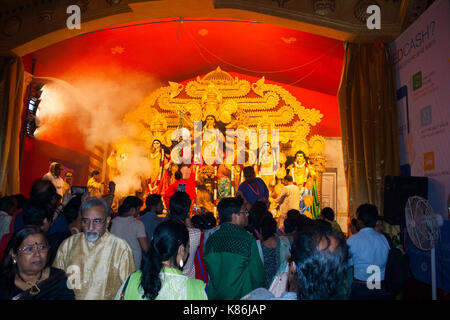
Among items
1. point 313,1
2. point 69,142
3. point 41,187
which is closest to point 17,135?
point 69,142

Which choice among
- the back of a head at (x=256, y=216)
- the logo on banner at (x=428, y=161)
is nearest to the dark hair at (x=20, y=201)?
the back of a head at (x=256, y=216)

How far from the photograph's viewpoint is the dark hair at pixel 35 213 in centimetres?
283

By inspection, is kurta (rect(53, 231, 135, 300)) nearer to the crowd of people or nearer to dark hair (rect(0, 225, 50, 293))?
the crowd of people

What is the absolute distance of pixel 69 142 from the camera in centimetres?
942

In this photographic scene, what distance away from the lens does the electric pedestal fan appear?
3.33 meters

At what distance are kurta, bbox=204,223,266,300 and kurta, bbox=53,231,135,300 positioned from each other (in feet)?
1.99

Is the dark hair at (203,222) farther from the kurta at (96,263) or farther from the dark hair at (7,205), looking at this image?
the dark hair at (7,205)

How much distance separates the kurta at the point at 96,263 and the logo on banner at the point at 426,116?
13.6ft

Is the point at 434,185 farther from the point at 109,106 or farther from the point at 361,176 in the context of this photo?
the point at 109,106

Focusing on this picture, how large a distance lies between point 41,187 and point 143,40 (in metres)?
6.31

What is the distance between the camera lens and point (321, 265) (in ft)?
5.36

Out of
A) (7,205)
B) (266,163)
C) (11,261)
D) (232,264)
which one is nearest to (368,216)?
(232,264)

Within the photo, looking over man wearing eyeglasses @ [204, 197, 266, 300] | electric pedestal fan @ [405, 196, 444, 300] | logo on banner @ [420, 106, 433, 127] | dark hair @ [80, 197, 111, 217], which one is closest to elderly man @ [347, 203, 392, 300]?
electric pedestal fan @ [405, 196, 444, 300]

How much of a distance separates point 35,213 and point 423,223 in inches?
137
